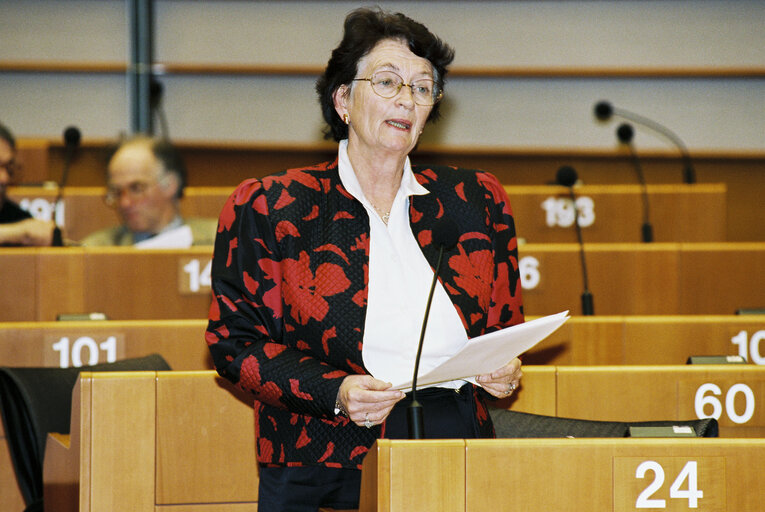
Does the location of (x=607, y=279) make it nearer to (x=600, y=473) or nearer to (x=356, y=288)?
(x=356, y=288)

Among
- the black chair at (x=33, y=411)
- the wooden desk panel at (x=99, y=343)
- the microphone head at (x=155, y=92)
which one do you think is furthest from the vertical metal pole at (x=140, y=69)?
the black chair at (x=33, y=411)

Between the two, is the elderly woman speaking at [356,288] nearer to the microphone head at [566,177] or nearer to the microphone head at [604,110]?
the microphone head at [566,177]

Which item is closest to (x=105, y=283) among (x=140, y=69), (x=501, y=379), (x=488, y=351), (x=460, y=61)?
(x=501, y=379)

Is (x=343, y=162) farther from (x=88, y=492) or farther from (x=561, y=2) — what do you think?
(x=561, y=2)

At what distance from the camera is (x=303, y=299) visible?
1683mm

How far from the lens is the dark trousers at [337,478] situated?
1.65 m

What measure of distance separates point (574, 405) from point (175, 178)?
96.1 inches

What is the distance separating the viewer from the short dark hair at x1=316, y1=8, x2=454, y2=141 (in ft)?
5.97

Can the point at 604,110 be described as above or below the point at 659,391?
above

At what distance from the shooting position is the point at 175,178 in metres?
4.20

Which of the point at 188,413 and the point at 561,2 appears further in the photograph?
the point at 561,2

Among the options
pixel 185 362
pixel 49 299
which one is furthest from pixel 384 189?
pixel 49 299

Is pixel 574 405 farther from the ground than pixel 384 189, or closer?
closer

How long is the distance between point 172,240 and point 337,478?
2.48 m
